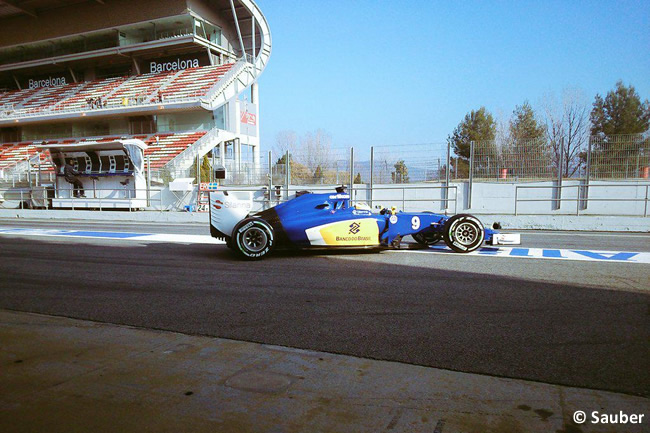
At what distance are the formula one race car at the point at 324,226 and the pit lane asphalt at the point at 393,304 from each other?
32 centimetres

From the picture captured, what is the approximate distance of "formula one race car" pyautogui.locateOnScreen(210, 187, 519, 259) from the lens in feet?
25.2

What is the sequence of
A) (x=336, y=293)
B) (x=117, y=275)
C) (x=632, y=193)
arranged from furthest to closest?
(x=632, y=193)
(x=117, y=275)
(x=336, y=293)

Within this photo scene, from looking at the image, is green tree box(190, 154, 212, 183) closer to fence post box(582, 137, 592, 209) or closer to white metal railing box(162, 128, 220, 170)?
white metal railing box(162, 128, 220, 170)

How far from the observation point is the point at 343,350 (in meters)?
3.44

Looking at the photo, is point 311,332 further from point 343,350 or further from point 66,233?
point 66,233

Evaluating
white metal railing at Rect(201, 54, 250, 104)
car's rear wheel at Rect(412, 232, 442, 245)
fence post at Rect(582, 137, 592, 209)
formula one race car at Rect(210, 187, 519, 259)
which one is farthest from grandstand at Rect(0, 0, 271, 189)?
car's rear wheel at Rect(412, 232, 442, 245)

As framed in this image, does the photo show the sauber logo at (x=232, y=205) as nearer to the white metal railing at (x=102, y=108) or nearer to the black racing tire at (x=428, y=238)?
the black racing tire at (x=428, y=238)

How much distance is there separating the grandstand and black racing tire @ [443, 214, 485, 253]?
2754cm

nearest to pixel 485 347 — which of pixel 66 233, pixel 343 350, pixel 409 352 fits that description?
pixel 409 352

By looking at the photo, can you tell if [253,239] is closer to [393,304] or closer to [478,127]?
[393,304]

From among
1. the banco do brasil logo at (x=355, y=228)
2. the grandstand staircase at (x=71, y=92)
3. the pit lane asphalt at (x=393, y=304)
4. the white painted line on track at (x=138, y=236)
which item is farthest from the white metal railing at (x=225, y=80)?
the banco do brasil logo at (x=355, y=228)

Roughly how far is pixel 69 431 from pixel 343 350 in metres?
1.87

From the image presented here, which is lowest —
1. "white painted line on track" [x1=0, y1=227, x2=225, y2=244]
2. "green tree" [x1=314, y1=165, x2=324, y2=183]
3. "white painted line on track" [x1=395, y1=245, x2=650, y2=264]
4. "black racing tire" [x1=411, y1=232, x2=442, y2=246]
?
"white painted line on track" [x1=0, y1=227, x2=225, y2=244]

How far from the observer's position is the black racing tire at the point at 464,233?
8.02 metres
